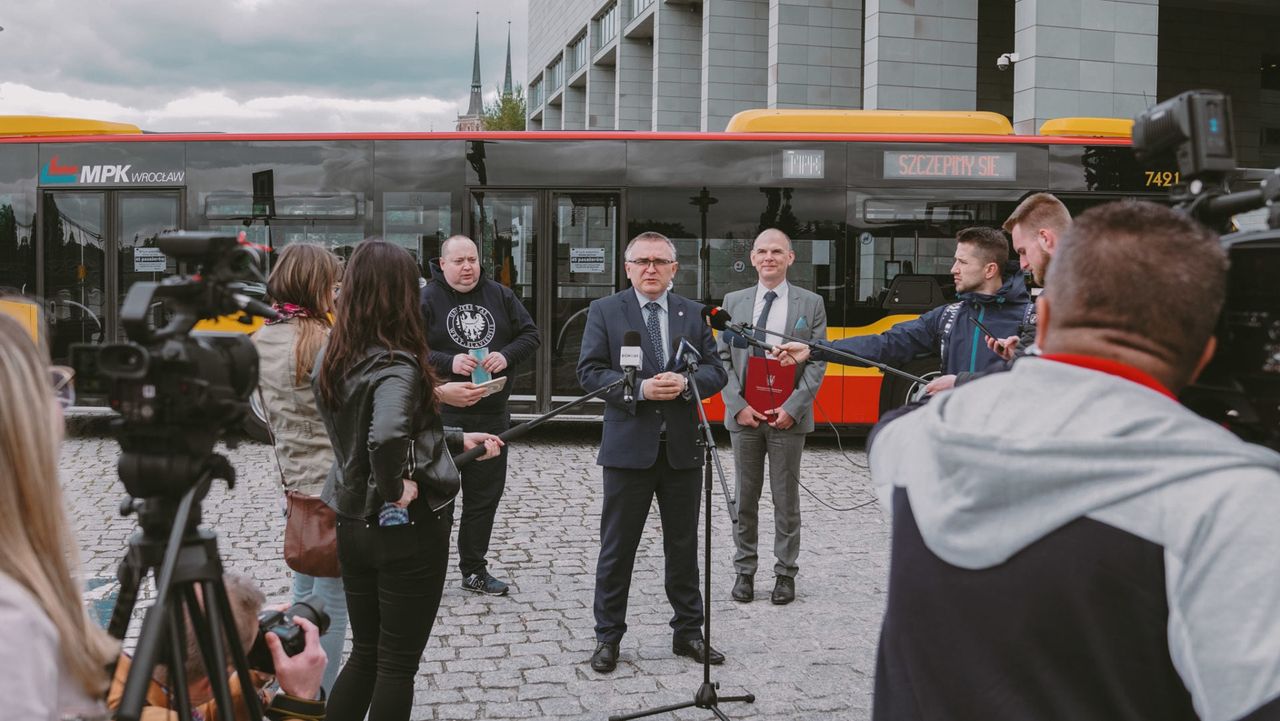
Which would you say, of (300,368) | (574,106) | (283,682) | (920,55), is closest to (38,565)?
(283,682)

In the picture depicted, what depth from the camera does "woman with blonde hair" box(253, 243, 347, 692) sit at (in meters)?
3.84

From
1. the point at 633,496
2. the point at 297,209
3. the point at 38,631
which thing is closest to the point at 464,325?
the point at 633,496

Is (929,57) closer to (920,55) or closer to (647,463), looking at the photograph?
(920,55)

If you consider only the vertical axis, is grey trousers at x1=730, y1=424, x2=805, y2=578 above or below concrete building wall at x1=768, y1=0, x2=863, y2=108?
below

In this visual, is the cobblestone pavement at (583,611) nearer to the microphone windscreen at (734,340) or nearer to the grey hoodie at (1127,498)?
the microphone windscreen at (734,340)

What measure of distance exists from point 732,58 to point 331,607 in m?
23.6

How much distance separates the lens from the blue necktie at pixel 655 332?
527 cm

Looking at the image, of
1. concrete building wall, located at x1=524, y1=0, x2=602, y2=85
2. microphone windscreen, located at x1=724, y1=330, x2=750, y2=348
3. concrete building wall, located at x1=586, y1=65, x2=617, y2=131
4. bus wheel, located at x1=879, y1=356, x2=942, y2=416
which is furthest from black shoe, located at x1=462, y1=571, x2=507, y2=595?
concrete building wall, located at x1=524, y1=0, x2=602, y2=85

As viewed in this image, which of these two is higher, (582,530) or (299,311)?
(299,311)

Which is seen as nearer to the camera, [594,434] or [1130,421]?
[1130,421]

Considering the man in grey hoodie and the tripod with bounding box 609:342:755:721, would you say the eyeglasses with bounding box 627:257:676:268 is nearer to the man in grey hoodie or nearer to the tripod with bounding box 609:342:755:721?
the tripod with bounding box 609:342:755:721

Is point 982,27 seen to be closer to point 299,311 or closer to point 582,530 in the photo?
point 582,530

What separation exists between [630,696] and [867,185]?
7.75m

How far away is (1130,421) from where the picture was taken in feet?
4.65
